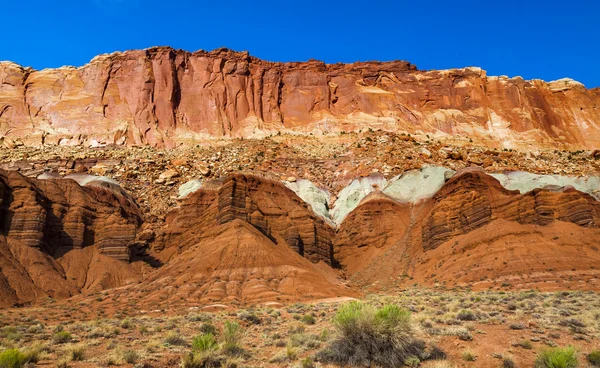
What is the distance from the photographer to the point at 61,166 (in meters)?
65.2

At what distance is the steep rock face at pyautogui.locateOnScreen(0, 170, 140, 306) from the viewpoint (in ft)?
111

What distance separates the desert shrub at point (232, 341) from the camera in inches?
524

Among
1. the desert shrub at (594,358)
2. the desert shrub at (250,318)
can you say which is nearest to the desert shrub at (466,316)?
the desert shrub at (594,358)

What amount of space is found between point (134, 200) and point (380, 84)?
59732 mm

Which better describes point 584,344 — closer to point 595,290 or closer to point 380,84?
point 595,290

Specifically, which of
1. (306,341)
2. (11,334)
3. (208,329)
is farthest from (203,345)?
(11,334)

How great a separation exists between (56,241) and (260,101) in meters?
57.6

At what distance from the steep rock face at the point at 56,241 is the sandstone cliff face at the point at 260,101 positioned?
36.9 m

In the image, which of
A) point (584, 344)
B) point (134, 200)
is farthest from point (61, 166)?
point (584, 344)

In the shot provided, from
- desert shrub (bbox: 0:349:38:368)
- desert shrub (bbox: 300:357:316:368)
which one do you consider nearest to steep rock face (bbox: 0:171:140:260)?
desert shrub (bbox: 0:349:38:368)

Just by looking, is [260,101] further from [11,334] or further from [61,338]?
[61,338]

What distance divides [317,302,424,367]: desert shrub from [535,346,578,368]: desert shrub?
274 cm

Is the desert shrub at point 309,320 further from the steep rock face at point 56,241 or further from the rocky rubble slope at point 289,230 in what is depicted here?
the steep rock face at point 56,241

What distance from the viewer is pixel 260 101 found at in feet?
304
